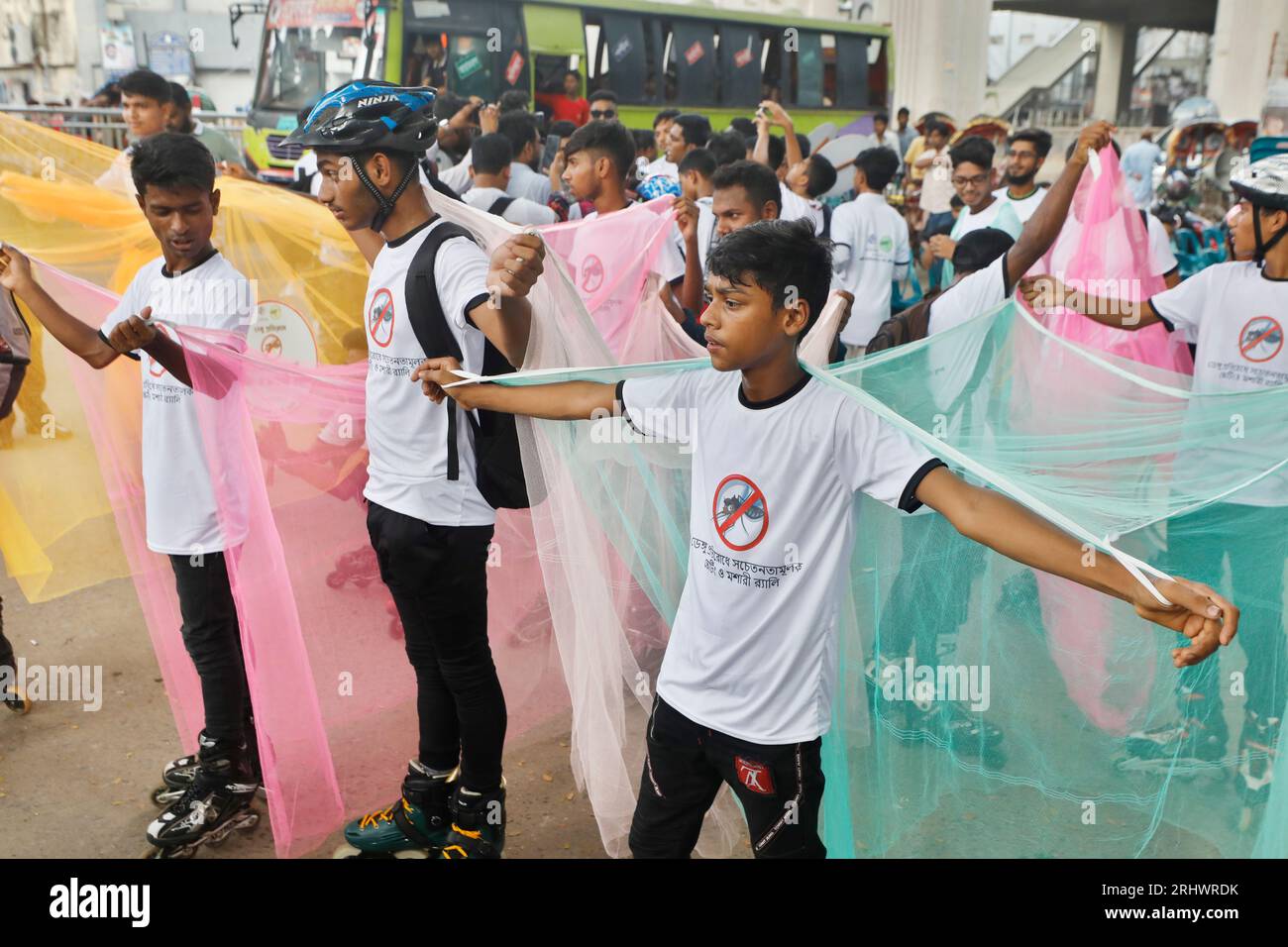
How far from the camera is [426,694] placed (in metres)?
3.14

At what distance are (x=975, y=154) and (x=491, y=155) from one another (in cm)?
241

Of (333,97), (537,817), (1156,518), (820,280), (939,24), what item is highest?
(939,24)

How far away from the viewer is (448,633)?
117 inches

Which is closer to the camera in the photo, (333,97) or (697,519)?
(697,519)

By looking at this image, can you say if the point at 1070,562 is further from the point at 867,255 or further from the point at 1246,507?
the point at 867,255

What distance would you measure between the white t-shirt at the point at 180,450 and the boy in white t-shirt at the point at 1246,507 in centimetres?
256

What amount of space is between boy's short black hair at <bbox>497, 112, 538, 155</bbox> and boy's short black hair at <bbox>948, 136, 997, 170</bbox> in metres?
2.50

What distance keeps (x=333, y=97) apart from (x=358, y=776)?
A: 1.92 m

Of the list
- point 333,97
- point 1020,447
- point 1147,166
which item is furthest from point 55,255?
point 1147,166

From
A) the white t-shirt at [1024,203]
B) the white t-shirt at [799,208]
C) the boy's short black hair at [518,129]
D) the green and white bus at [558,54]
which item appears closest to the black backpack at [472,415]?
the white t-shirt at [799,208]

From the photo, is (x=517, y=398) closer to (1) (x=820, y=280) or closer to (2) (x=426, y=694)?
(1) (x=820, y=280)

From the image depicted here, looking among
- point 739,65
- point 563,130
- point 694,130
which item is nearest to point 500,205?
point 694,130

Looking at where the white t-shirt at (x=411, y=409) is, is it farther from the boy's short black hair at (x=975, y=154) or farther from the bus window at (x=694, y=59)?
the bus window at (x=694, y=59)

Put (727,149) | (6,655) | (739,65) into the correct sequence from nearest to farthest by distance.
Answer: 1. (6,655)
2. (727,149)
3. (739,65)
